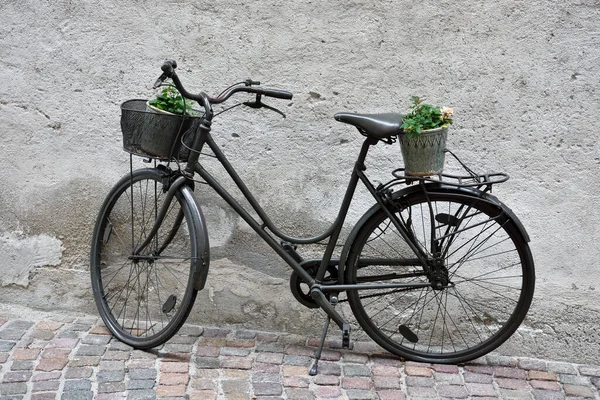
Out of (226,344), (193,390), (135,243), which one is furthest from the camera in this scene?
(135,243)

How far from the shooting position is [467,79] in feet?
→ 14.0

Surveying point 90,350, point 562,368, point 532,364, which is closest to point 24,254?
point 90,350

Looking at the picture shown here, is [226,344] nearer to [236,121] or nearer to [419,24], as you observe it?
[236,121]

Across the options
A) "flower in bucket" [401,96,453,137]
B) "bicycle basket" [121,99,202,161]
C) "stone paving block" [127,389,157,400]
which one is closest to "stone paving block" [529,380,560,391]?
"flower in bucket" [401,96,453,137]

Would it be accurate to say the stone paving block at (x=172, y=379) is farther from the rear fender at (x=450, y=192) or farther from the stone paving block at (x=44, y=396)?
the rear fender at (x=450, y=192)

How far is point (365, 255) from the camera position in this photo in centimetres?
450

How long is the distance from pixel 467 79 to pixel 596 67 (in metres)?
0.69

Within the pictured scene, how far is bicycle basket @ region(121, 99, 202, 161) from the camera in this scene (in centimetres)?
393

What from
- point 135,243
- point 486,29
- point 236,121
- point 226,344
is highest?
point 486,29

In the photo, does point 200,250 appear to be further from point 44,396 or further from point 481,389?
point 481,389

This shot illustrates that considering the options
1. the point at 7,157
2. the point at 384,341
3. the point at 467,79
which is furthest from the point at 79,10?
the point at 384,341

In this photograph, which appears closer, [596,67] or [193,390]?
[193,390]

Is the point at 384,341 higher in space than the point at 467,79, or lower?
lower

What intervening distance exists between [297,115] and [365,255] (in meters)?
0.93
